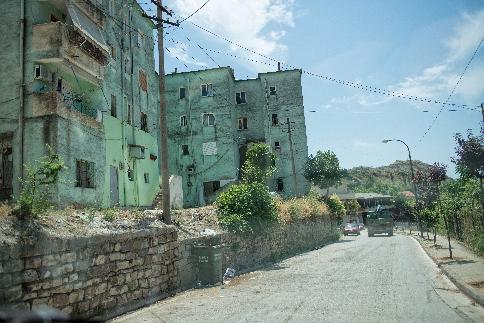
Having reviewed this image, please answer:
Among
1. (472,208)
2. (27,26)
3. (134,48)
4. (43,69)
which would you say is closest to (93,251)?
(43,69)

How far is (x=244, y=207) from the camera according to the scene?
17.9 m

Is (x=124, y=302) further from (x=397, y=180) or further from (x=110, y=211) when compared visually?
(x=397, y=180)

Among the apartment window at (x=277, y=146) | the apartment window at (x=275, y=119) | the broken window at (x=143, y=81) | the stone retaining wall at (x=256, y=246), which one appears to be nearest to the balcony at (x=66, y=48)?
the broken window at (x=143, y=81)

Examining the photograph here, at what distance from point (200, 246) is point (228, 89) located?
30559mm

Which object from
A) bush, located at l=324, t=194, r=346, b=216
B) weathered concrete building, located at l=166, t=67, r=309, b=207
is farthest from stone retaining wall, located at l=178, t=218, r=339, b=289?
weathered concrete building, located at l=166, t=67, r=309, b=207

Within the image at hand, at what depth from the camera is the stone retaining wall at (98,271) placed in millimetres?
6293

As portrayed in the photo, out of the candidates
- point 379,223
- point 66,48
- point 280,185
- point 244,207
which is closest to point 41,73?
point 66,48

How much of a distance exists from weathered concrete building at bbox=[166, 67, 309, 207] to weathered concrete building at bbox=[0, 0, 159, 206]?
14199 mm

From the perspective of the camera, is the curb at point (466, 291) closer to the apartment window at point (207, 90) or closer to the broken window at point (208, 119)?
the broken window at point (208, 119)

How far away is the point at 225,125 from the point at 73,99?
70.3 ft

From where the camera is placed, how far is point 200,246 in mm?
12867

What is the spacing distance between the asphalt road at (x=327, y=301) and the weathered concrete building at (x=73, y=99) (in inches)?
344

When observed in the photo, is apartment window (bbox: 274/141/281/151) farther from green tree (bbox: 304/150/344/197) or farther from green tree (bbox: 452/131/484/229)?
green tree (bbox: 452/131/484/229)

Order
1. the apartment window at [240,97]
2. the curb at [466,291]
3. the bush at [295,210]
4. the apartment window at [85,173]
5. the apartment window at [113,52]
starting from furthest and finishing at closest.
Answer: the apartment window at [240,97], the apartment window at [113,52], the bush at [295,210], the apartment window at [85,173], the curb at [466,291]
